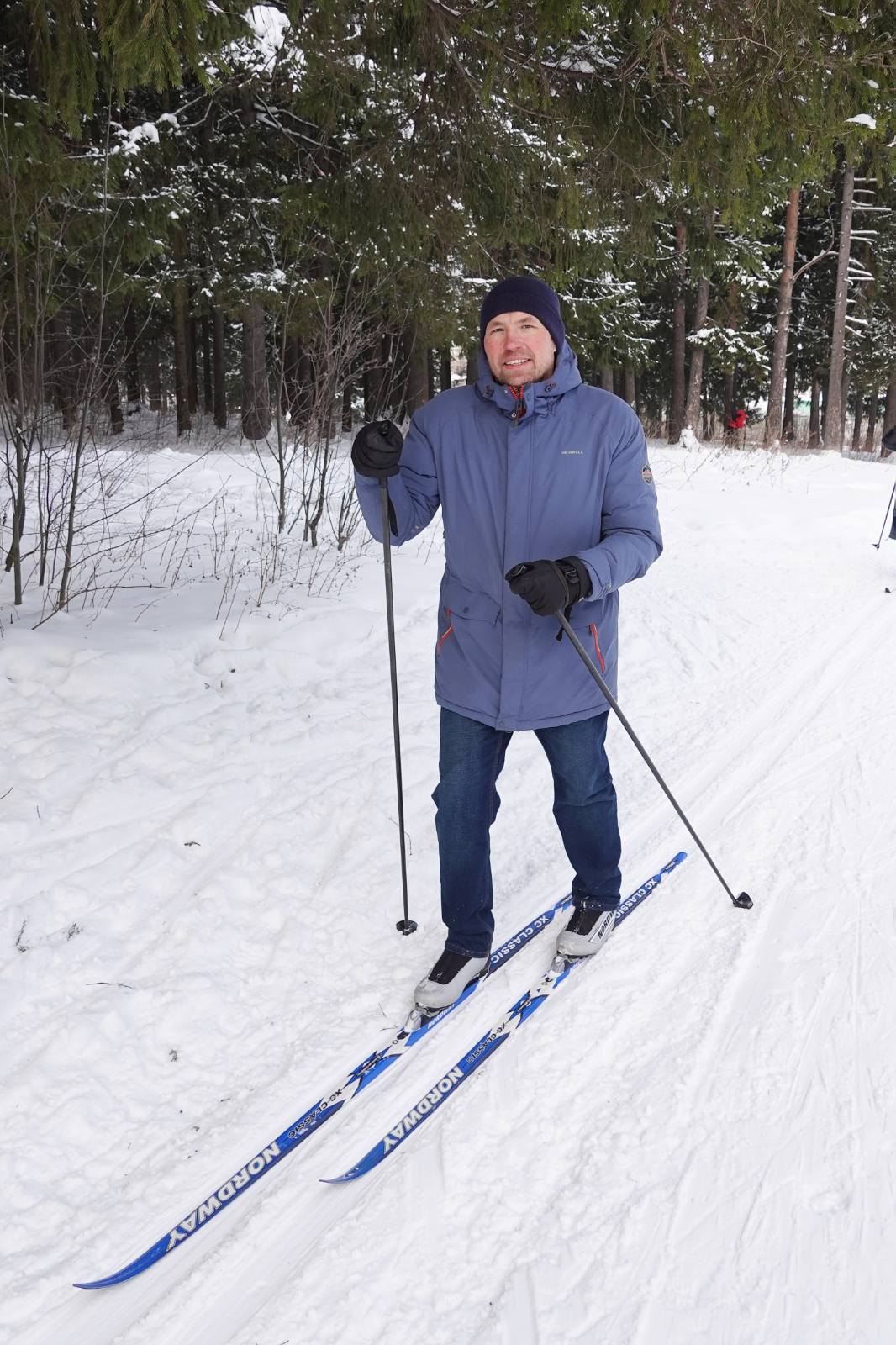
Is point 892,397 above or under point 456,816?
above

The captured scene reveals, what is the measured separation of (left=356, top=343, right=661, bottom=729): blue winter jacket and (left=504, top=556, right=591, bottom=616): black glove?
0.27 feet

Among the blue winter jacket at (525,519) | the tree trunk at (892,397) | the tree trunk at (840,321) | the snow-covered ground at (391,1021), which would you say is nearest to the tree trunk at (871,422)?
the tree trunk at (892,397)

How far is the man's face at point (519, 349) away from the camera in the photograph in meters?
2.61

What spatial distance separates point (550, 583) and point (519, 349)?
0.74 meters

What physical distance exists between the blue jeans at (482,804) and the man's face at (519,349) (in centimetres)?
108

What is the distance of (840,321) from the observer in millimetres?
20328

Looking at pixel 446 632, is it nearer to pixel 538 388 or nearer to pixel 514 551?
pixel 514 551

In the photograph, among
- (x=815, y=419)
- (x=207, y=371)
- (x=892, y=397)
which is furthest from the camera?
(x=815, y=419)

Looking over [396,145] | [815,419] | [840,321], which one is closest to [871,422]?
[815,419]

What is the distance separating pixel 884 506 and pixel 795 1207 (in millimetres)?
13216

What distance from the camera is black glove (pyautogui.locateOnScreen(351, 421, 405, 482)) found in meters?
2.70

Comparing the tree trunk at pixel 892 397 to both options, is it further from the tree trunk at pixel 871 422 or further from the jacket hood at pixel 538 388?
the jacket hood at pixel 538 388

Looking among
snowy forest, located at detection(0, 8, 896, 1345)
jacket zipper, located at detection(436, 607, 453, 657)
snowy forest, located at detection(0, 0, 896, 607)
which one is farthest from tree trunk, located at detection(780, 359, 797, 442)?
jacket zipper, located at detection(436, 607, 453, 657)

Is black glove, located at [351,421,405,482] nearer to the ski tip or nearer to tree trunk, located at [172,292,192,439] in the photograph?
the ski tip
